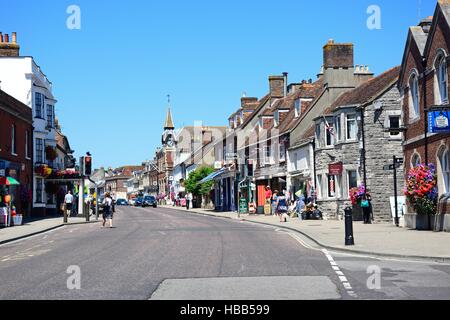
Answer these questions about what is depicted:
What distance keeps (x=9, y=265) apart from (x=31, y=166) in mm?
28784

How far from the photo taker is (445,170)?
24328 mm

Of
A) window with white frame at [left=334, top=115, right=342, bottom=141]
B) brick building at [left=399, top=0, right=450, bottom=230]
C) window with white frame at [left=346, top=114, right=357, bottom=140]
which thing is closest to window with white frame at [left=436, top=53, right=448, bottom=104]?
brick building at [left=399, top=0, right=450, bottom=230]

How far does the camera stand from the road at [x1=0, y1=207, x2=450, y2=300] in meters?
10.1

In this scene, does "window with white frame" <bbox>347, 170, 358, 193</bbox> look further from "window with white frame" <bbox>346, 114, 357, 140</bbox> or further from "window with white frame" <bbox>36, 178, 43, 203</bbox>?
"window with white frame" <bbox>36, 178, 43, 203</bbox>

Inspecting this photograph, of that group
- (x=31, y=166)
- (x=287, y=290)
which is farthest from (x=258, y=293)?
(x=31, y=166)

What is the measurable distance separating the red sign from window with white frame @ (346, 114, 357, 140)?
166cm

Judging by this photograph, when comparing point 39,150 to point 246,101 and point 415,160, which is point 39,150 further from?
point 246,101

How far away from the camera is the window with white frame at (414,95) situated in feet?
88.8

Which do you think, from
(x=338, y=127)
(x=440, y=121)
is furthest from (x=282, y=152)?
(x=440, y=121)

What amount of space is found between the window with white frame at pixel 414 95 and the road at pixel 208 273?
10745 mm
